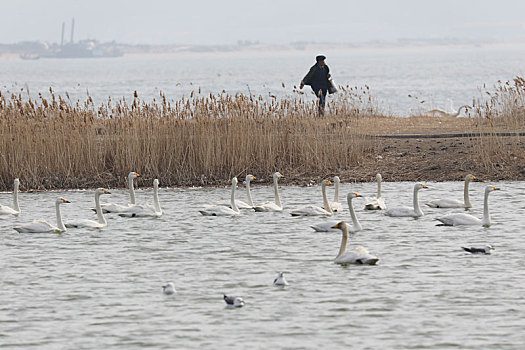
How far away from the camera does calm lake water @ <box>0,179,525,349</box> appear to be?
374 inches

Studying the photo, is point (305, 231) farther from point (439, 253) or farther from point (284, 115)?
point (284, 115)

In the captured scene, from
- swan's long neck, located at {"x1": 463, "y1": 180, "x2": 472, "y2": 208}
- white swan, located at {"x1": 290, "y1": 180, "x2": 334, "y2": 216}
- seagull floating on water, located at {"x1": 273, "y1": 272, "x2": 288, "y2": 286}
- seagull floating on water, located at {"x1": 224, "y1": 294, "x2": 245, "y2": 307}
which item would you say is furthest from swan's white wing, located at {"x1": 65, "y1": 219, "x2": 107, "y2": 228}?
swan's long neck, located at {"x1": 463, "y1": 180, "x2": 472, "y2": 208}

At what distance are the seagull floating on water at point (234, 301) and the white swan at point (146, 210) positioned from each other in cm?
575

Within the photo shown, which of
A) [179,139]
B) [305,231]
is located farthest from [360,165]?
[305,231]

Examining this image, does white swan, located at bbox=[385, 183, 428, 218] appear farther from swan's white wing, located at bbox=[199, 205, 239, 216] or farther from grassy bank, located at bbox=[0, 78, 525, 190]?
grassy bank, located at bbox=[0, 78, 525, 190]

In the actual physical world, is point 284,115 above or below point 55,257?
above

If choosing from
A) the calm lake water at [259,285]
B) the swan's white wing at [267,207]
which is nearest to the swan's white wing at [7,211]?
the calm lake water at [259,285]

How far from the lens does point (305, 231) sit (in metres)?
14.7

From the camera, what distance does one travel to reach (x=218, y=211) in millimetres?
15930

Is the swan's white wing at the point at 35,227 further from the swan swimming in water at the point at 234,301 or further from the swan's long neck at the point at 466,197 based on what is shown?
the swan's long neck at the point at 466,197

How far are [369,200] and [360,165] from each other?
13.4 ft

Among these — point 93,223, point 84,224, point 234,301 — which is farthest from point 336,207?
point 234,301

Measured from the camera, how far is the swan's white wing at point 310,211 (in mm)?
15875

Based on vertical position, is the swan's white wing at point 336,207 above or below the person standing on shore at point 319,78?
below
